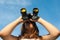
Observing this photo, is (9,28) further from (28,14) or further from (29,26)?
(28,14)

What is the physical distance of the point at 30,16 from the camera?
25.6 metres

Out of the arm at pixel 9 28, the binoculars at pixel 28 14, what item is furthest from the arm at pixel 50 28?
the arm at pixel 9 28

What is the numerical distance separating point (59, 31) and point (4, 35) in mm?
1781

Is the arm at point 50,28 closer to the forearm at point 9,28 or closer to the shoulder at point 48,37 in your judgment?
the shoulder at point 48,37

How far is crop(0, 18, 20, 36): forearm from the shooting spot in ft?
84.0

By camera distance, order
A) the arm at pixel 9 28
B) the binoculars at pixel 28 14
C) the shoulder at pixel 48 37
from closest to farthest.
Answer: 1. the binoculars at pixel 28 14
2. the arm at pixel 9 28
3. the shoulder at pixel 48 37

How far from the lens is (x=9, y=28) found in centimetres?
2572

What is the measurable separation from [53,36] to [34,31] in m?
0.69

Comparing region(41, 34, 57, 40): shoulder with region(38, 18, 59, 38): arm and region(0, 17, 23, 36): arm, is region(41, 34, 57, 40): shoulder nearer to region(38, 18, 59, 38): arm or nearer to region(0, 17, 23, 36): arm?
region(38, 18, 59, 38): arm

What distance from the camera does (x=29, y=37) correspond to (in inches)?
1008

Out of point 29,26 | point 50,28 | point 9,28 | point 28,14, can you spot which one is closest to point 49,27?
point 50,28

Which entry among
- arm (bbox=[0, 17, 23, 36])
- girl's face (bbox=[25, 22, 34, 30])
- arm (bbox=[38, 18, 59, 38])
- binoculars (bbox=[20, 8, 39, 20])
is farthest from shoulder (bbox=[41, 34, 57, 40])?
arm (bbox=[0, 17, 23, 36])

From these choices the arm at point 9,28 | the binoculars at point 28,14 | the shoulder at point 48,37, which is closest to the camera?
the binoculars at point 28,14

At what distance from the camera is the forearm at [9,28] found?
84.0ft
